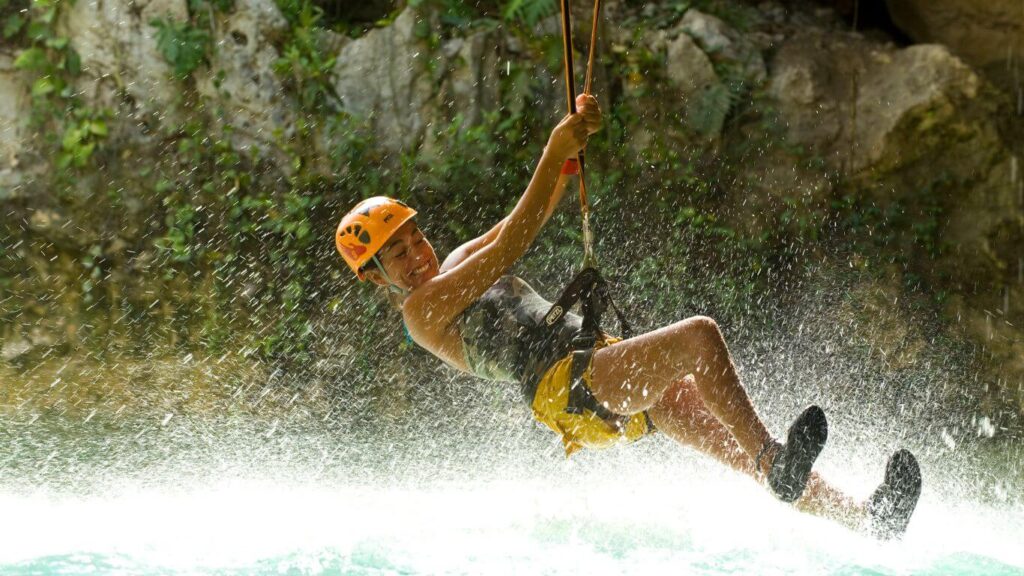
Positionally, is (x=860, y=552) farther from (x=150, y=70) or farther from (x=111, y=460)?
(x=150, y=70)

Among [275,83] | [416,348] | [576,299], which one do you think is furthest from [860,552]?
[275,83]

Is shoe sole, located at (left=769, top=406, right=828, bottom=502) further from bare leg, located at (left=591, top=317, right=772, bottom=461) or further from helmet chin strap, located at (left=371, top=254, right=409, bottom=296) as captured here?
helmet chin strap, located at (left=371, top=254, right=409, bottom=296)

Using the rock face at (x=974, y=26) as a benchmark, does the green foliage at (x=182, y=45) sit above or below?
above

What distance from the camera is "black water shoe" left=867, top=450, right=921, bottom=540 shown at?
3732mm

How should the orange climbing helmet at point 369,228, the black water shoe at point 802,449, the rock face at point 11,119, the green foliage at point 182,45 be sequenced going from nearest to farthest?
the black water shoe at point 802,449 → the orange climbing helmet at point 369,228 → the rock face at point 11,119 → the green foliage at point 182,45

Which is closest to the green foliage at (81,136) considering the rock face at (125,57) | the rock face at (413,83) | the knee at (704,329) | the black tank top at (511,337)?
the rock face at (125,57)

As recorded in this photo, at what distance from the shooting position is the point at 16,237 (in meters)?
7.74

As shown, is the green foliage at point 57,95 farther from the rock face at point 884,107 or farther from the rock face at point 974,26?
the rock face at point 974,26

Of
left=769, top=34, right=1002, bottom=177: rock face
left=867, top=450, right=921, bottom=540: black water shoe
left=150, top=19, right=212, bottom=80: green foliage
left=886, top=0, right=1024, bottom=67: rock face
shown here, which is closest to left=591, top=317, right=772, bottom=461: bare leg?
left=867, top=450, right=921, bottom=540: black water shoe

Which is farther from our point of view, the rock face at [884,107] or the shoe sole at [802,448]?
the rock face at [884,107]

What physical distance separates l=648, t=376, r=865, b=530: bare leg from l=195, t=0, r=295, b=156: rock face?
459 cm

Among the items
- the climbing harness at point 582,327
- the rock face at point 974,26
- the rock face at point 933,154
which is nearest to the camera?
the climbing harness at point 582,327

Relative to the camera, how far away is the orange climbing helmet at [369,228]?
4152 millimetres

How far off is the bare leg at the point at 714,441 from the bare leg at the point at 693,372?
15 cm
